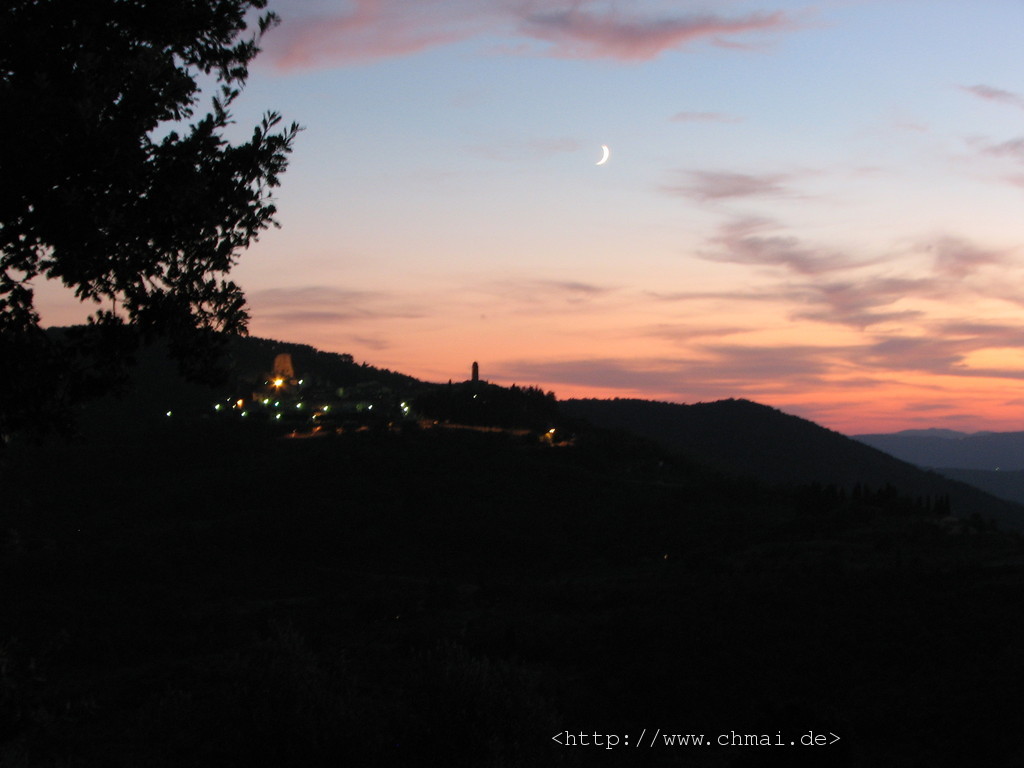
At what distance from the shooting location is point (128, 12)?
33.7ft

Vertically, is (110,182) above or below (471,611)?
above

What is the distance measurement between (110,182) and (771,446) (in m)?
123

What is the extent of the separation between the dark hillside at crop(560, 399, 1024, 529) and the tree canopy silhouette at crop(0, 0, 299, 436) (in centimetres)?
10256

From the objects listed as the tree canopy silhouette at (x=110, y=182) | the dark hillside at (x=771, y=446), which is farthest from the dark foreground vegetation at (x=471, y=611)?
the dark hillside at (x=771, y=446)

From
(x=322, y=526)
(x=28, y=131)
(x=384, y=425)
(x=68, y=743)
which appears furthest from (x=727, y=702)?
(x=384, y=425)

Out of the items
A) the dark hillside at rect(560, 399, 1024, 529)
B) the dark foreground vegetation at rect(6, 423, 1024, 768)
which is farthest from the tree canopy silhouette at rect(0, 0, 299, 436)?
the dark hillside at rect(560, 399, 1024, 529)

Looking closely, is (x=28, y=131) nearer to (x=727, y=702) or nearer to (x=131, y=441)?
(x=727, y=702)

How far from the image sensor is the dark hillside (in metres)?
117

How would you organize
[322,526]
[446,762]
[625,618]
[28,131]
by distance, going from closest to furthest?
[28,131]
[446,762]
[625,618]
[322,526]

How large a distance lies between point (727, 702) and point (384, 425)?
6034 cm

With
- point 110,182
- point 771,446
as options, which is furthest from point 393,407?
point 110,182

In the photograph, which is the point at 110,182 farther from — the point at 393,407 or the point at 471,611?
the point at 393,407

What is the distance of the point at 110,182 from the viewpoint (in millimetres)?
9477

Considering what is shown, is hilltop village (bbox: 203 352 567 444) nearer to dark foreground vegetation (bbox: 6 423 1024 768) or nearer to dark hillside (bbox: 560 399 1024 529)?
dark foreground vegetation (bbox: 6 423 1024 768)
